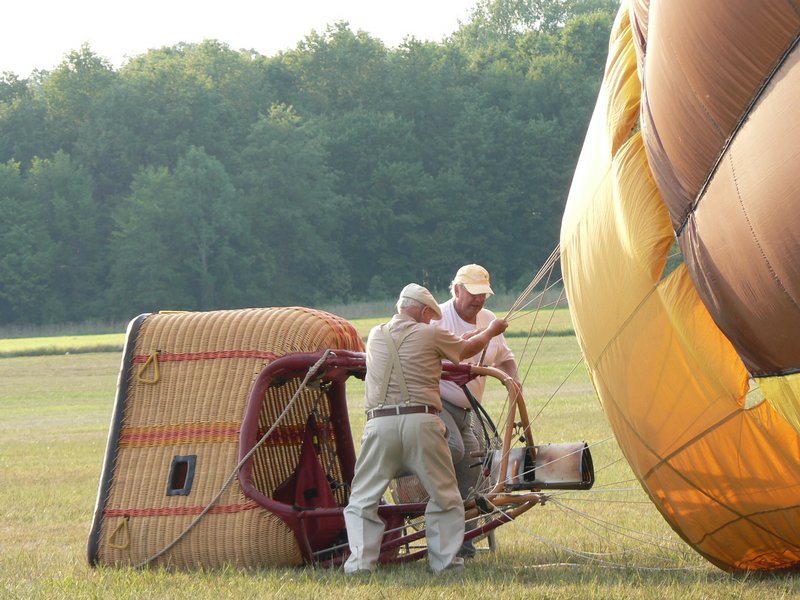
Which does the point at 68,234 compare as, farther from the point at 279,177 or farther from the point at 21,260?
the point at 279,177

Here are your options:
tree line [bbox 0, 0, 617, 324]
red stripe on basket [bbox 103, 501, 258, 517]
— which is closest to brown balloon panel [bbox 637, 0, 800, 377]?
red stripe on basket [bbox 103, 501, 258, 517]

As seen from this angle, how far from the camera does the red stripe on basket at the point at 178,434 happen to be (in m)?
6.79

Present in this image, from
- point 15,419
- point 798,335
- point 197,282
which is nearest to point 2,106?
point 197,282

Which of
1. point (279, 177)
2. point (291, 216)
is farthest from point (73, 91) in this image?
point (291, 216)

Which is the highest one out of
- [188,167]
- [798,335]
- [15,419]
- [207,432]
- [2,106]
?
[2,106]

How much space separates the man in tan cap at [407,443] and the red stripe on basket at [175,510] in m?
0.53

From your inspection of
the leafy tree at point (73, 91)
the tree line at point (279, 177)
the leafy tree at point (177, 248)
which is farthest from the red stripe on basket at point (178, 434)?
the leafy tree at point (73, 91)

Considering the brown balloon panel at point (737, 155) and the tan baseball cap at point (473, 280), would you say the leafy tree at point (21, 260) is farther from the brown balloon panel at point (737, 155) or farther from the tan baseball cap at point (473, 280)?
the brown balloon panel at point (737, 155)

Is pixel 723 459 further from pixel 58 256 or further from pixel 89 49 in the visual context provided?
pixel 89 49

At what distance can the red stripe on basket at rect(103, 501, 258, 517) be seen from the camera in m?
6.64

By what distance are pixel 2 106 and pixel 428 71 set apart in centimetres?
2163

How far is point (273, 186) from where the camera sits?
63.4 metres

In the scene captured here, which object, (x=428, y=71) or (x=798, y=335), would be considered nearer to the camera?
(x=798, y=335)

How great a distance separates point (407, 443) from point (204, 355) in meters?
1.25
